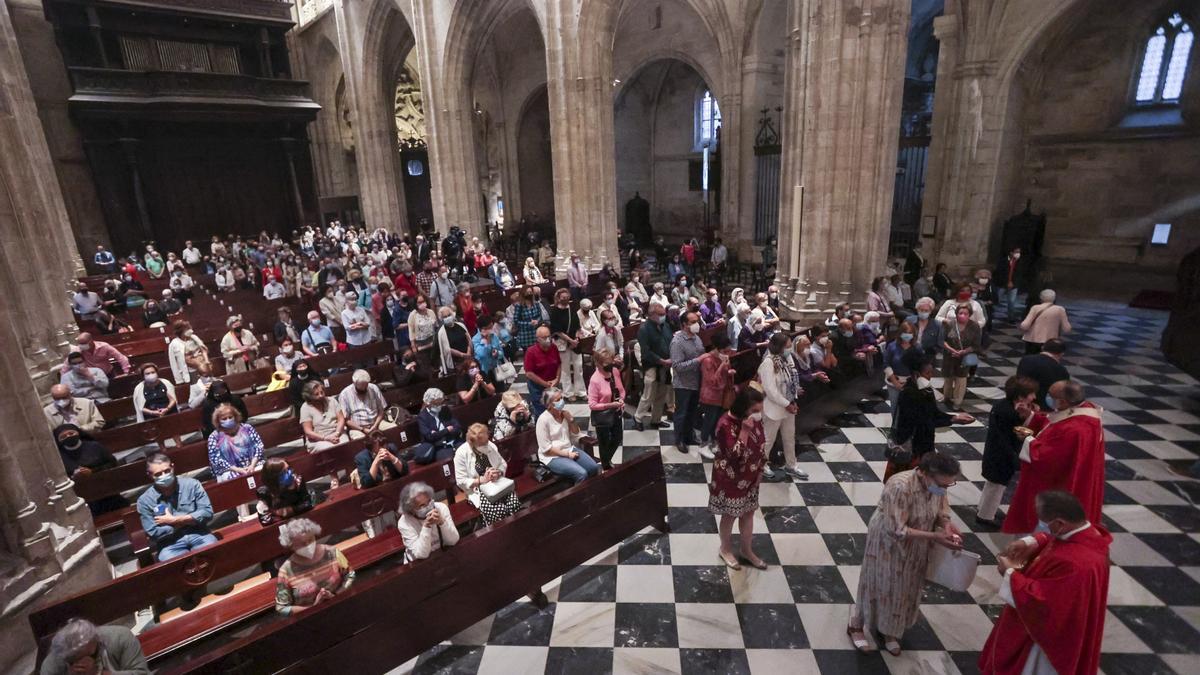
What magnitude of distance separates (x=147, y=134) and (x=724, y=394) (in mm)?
23877

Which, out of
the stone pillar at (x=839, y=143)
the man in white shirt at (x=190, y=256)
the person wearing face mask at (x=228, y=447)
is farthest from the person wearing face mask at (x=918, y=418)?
the man in white shirt at (x=190, y=256)

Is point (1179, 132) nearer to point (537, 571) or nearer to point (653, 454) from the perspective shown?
point (653, 454)

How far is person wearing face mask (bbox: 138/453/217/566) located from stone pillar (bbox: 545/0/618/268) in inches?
477

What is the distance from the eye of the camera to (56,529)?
461 cm

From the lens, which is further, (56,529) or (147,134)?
(147,134)

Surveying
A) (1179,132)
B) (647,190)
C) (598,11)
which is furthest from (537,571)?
(647,190)

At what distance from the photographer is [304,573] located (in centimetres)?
382

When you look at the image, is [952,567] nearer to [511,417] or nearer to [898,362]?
[898,362]

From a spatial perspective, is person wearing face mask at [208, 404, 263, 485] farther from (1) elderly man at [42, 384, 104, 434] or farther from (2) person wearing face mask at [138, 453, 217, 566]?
(1) elderly man at [42, 384, 104, 434]

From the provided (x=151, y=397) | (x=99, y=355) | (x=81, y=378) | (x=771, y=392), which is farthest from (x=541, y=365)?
(x=99, y=355)

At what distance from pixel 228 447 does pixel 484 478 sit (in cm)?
281

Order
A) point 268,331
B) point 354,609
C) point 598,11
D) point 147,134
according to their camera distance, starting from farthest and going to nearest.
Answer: point 147,134 → point 598,11 → point 268,331 → point 354,609

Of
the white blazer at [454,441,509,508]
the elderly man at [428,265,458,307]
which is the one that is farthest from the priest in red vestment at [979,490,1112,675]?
the elderly man at [428,265,458,307]

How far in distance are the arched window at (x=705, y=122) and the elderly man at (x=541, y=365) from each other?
18.5 m
